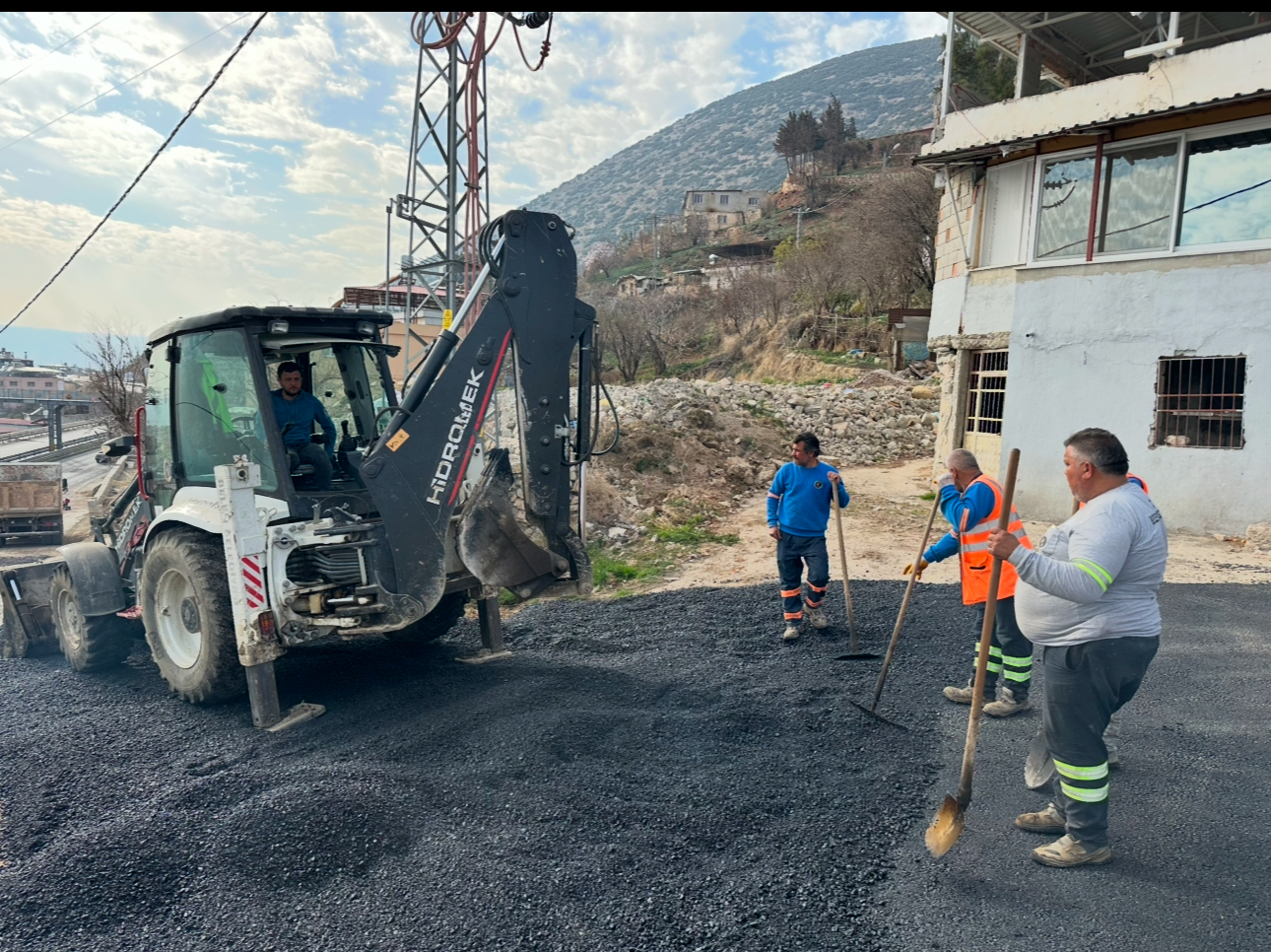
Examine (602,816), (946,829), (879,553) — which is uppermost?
(946,829)

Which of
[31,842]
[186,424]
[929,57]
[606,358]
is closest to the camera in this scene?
[31,842]

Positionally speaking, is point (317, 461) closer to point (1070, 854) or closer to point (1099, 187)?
point (1070, 854)

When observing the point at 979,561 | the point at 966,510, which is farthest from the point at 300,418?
the point at 979,561

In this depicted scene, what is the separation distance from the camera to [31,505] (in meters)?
15.8

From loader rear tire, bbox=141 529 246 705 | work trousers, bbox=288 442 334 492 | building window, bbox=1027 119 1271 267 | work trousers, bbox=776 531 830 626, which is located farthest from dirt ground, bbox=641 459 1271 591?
loader rear tire, bbox=141 529 246 705

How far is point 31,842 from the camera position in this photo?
357cm

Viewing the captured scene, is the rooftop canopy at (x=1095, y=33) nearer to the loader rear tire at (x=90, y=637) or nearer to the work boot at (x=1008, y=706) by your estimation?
the work boot at (x=1008, y=706)

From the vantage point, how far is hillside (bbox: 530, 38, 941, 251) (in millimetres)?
133250

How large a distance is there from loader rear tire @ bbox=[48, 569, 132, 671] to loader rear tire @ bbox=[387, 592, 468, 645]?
1.95 meters

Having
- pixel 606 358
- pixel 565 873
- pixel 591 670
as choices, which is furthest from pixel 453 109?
pixel 606 358

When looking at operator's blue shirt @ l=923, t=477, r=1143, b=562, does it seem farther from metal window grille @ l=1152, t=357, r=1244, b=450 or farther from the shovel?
metal window grille @ l=1152, t=357, r=1244, b=450

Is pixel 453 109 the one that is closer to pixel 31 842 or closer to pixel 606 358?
pixel 31 842

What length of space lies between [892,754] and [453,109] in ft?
36.8

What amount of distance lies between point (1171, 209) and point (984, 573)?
8212mm
